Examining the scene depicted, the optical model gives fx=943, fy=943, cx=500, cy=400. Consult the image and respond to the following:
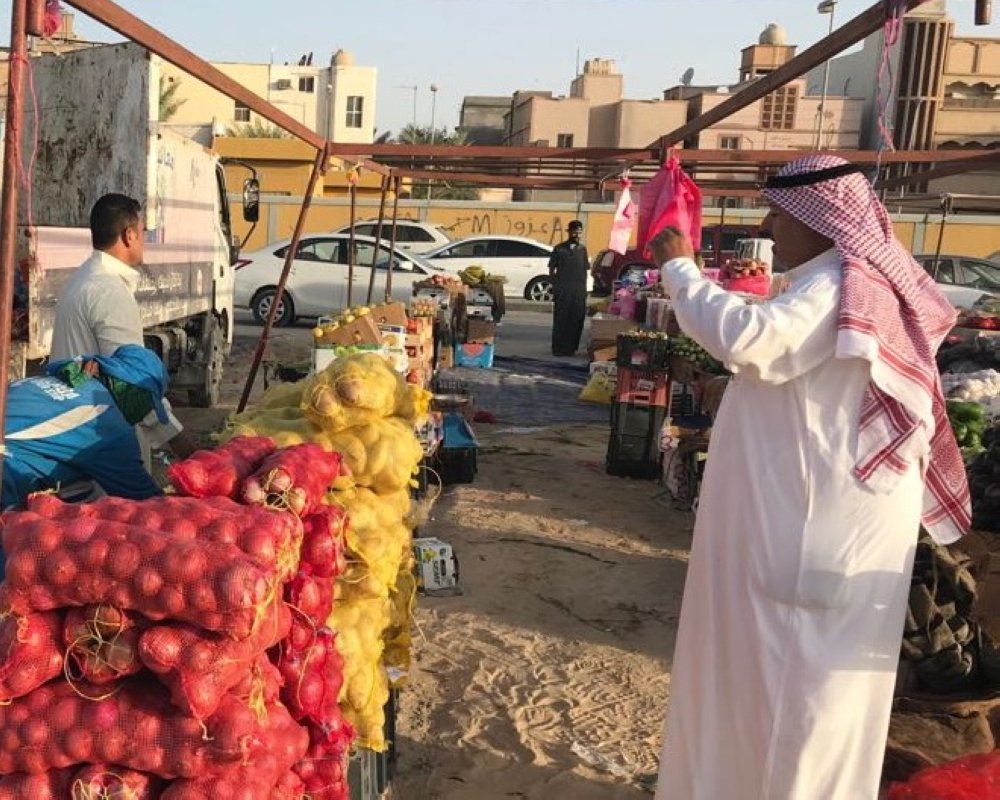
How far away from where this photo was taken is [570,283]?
44.7 ft

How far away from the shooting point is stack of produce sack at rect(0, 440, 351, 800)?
5.67 ft

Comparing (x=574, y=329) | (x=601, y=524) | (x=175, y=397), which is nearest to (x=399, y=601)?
(x=601, y=524)

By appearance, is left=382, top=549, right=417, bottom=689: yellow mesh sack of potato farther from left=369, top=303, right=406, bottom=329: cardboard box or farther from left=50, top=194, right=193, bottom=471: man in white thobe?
left=369, top=303, right=406, bottom=329: cardboard box

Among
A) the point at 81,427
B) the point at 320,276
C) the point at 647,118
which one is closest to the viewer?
the point at 81,427

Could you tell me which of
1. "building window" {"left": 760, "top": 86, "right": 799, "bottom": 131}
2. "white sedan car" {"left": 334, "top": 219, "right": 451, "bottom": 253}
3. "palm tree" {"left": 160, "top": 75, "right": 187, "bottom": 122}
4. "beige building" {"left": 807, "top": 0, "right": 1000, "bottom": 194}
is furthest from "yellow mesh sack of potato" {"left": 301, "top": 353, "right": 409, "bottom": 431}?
"building window" {"left": 760, "top": 86, "right": 799, "bottom": 131}

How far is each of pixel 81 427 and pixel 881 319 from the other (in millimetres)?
2149

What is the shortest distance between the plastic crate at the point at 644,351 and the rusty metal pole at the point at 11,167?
230 inches

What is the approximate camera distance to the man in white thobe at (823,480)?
2338 millimetres

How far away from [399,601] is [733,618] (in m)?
1.22

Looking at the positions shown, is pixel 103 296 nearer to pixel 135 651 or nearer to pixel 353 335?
pixel 135 651

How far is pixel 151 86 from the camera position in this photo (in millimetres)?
7230

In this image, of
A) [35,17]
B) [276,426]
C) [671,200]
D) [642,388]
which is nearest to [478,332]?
[642,388]

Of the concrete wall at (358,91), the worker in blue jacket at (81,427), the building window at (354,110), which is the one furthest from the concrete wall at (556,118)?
the worker in blue jacket at (81,427)

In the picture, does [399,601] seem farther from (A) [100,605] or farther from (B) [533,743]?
(A) [100,605]
